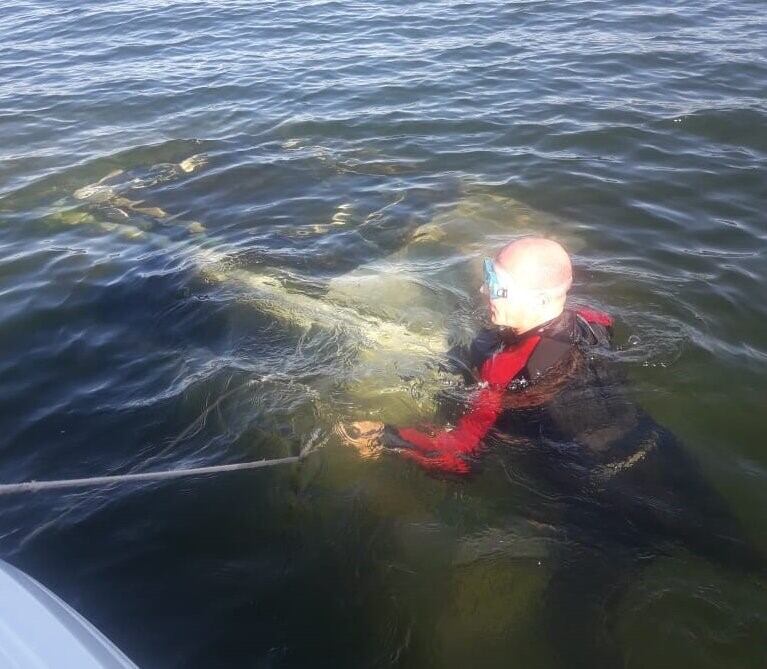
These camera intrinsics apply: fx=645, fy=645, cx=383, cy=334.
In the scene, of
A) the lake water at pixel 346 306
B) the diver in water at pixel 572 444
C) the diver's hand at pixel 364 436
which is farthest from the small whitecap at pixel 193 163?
the diver in water at pixel 572 444

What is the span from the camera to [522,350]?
158 inches

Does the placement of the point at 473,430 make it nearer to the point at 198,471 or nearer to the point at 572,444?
the point at 572,444

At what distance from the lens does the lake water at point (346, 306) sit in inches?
133

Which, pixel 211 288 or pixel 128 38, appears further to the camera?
pixel 128 38

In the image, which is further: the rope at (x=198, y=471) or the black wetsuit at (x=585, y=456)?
the black wetsuit at (x=585, y=456)

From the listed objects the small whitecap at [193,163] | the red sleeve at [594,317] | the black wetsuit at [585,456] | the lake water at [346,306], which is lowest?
the small whitecap at [193,163]

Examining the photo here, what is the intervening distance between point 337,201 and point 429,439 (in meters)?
4.43

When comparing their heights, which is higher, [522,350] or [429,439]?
[522,350]

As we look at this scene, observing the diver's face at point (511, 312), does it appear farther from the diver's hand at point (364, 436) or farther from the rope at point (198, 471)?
the rope at point (198, 471)

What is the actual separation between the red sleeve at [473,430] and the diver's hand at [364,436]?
0.90ft

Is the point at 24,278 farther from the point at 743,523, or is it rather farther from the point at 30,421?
the point at 743,523

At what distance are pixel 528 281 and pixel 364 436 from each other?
1539 millimetres

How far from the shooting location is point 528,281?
380 centimetres

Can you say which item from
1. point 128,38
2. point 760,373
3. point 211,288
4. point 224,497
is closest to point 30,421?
point 224,497
